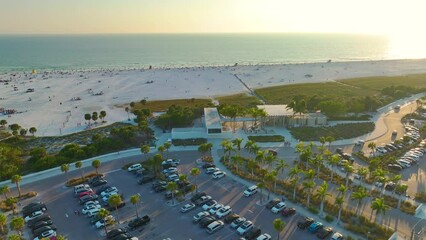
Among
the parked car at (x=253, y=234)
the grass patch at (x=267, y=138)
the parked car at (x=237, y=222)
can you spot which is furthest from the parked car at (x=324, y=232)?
the grass patch at (x=267, y=138)

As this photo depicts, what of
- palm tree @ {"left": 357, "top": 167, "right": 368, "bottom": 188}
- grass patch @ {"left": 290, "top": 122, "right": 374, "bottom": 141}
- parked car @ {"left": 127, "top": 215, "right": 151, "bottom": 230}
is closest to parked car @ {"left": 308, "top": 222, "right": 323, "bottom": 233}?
palm tree @ {"left": 357, "top": 167, "right": 368, "bottom": 188}

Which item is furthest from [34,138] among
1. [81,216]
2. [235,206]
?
[235,206]

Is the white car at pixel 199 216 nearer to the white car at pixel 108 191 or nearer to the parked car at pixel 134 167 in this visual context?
the white car at pixel 108 191

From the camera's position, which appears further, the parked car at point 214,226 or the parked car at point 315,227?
the parked car at point 214,226

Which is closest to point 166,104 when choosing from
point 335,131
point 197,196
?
point 335,131

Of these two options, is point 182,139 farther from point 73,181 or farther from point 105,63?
point 105,63

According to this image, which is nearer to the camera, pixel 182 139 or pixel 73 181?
pixel 73 181

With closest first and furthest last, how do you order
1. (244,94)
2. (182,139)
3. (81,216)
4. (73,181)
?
(81,216)
(73,181)
(182,139)
(244,94)

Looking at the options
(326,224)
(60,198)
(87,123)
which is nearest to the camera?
(326,224)
